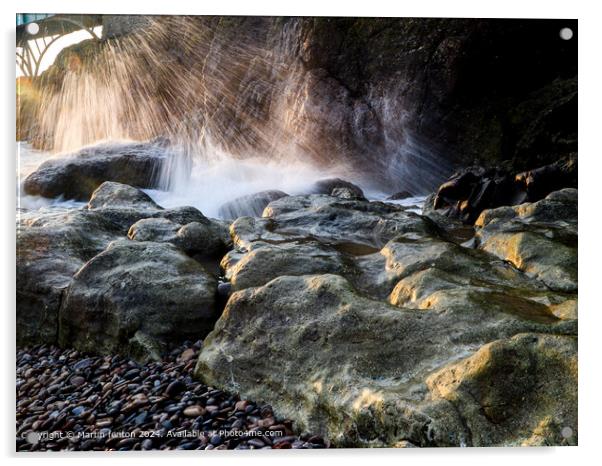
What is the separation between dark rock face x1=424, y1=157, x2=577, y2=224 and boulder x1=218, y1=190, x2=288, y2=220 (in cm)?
145

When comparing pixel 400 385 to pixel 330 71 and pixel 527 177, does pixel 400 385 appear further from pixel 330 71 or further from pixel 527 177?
pixel 330 71

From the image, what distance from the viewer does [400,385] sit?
323cm

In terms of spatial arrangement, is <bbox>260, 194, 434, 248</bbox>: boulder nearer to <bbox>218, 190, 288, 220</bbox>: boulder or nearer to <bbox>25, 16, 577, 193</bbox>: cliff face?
<bbox>218, 190, 288, 220</bbox>: boulder

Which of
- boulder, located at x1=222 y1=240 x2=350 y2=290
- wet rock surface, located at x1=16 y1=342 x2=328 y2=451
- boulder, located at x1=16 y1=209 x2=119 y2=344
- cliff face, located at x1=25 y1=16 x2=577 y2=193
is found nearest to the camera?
wet rock surface, located at x1=16 y1=342 x2=328 y2=451

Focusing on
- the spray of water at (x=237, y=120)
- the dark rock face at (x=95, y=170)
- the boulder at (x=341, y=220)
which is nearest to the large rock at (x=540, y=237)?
the boulder at (x=341, y=220)

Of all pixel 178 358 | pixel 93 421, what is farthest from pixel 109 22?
pixel 93 421

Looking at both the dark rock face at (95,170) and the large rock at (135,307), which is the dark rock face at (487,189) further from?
the dark rock face at (95,170)

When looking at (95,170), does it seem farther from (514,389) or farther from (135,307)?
(514,389)

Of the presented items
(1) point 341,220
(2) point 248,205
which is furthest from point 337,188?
(2) point 248,205

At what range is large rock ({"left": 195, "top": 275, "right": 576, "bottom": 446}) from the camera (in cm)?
303

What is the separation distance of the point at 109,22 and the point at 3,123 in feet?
3.78

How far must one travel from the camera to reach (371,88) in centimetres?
547

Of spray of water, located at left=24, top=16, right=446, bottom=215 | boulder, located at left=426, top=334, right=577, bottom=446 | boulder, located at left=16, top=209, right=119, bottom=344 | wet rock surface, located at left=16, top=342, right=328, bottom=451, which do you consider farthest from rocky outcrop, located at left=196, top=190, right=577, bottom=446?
boulder, located at left=16, top=209, right=119, bottom=344

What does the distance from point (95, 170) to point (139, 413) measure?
2.33m
